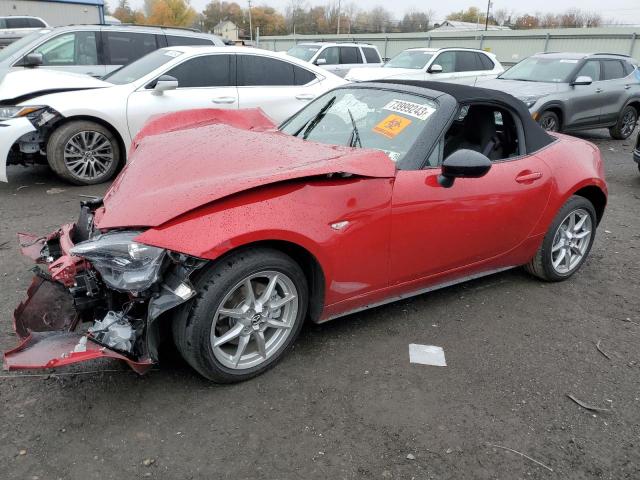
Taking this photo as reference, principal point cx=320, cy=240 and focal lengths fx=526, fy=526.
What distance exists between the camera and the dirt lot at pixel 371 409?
2.24 meters

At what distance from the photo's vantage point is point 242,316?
2.64m

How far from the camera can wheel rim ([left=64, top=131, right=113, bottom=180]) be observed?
19.8 feet

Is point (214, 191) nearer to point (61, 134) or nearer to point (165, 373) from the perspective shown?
point (165, 373)

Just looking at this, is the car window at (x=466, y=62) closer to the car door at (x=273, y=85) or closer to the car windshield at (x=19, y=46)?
the car door at (x=273, y=85)

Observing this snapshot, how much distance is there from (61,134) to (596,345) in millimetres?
5632

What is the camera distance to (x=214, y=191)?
2.47 m

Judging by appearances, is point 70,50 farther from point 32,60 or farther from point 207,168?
point 207,168

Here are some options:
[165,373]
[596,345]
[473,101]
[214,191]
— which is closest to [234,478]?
[165,373]

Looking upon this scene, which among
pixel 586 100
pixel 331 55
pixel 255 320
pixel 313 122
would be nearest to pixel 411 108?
pixel 313 122

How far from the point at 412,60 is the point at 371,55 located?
2.28 metres

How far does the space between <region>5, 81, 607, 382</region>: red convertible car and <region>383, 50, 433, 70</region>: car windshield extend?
362 inches

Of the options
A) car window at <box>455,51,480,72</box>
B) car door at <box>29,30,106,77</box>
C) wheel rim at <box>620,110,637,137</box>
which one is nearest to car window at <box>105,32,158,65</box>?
car door at <box>29,30,106,77</box>

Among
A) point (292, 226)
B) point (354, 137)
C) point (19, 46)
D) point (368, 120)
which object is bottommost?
point (292, 226)

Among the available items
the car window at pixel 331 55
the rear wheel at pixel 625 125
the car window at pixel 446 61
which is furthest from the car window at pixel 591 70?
the car window at pixel 331 55
